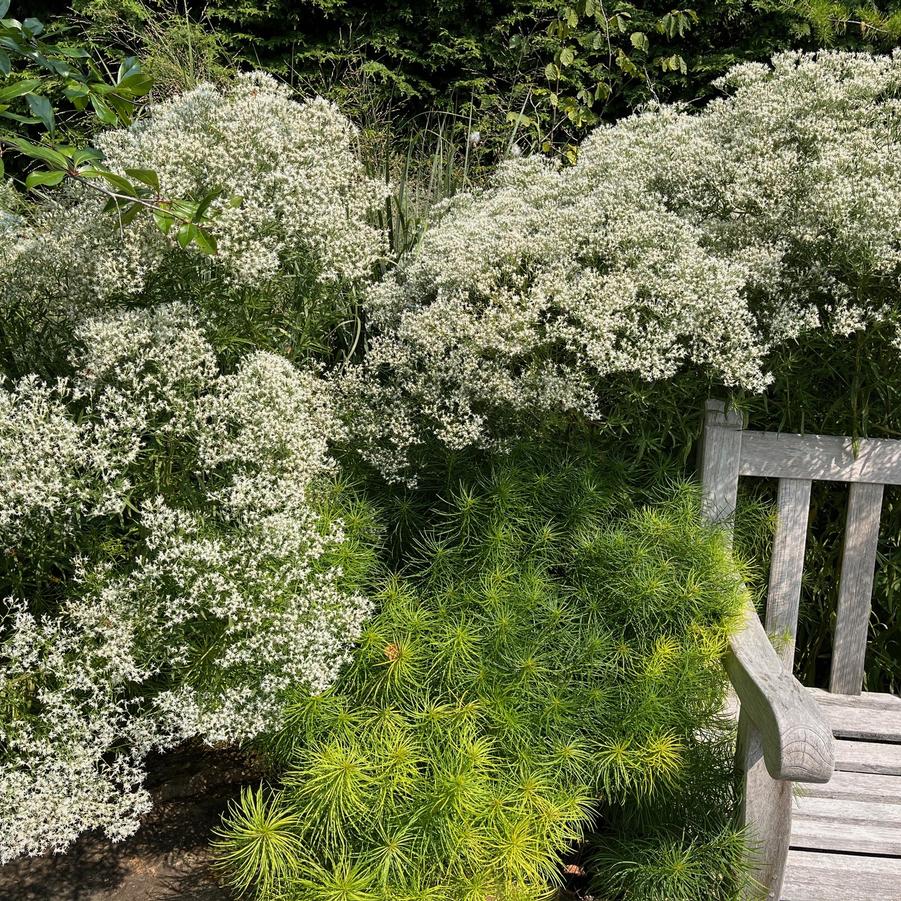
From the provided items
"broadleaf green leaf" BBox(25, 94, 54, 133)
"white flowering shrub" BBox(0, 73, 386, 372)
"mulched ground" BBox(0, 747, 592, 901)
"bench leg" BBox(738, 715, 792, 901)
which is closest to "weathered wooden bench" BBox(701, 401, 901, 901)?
"bench leg" BBox(738, 715, 792, 901)

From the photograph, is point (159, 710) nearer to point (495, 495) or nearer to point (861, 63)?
point (495, 495)

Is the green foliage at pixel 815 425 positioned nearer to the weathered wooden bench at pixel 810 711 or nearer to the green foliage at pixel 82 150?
the weathered wooden bench at pixel 810 711

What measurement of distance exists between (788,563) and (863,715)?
530mm

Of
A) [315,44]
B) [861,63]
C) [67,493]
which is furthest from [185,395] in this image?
[315,44]

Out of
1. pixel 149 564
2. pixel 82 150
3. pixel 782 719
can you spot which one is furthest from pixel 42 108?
pixel 782 719

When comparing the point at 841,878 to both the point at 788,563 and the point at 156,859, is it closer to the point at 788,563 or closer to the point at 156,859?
the point at 788,563

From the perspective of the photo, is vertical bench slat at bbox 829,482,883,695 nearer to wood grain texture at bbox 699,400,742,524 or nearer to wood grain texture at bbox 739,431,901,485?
wood grain texture at bbox 739,431,901,485

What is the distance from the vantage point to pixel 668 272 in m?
2.51

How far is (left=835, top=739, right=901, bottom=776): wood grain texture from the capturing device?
248 centimetres

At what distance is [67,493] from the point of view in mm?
2053

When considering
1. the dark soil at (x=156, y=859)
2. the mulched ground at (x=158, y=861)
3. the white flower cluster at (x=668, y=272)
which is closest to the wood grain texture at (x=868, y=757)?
the mulched ground at (x=158, y=861)

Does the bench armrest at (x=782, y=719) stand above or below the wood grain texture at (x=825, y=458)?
below

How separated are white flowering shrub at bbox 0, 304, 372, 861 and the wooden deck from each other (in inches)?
53.5

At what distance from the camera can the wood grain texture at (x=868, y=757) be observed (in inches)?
97.7
